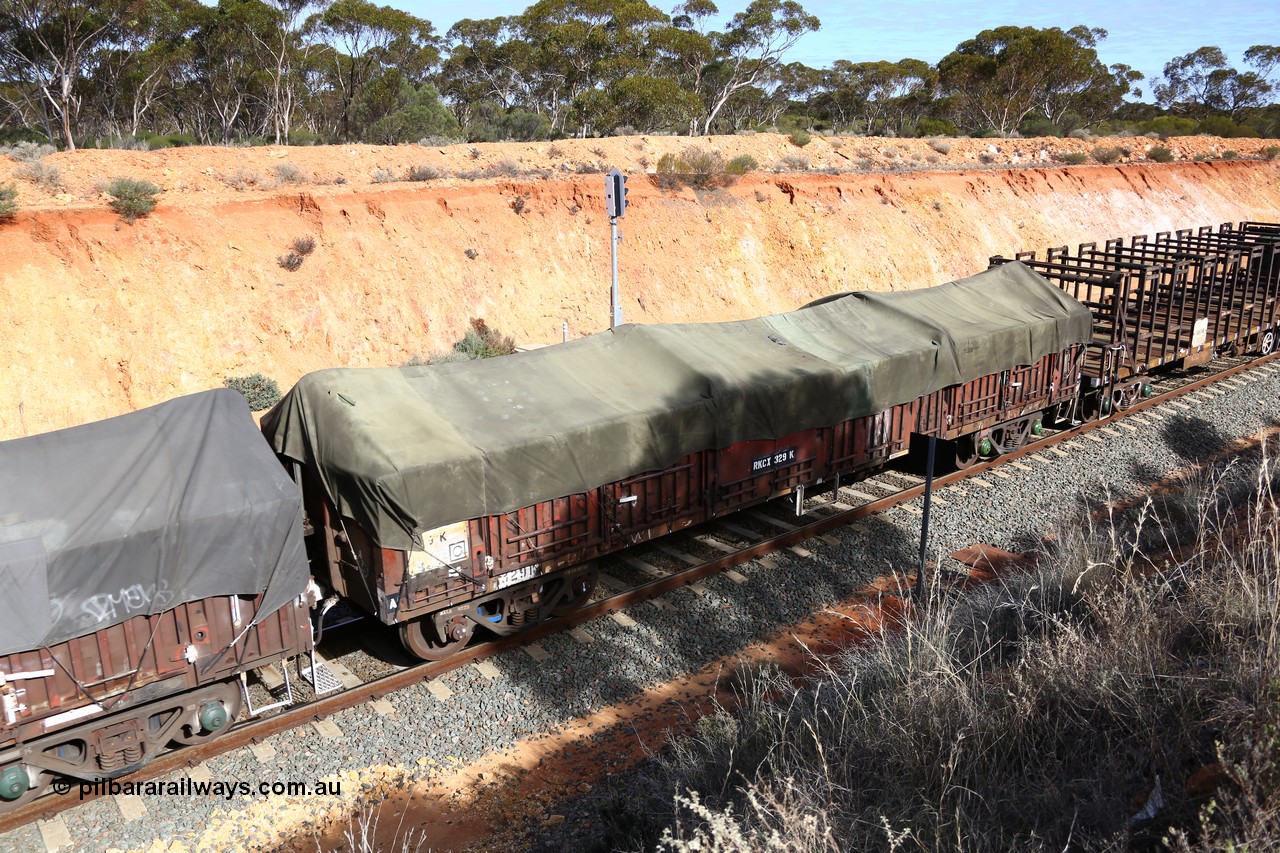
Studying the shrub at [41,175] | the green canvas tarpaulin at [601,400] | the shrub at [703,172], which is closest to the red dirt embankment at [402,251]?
the shrub at [41,175]

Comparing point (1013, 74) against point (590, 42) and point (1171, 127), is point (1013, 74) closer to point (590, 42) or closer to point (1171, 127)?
point (1171, 127)

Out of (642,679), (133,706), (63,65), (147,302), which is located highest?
(63,65)

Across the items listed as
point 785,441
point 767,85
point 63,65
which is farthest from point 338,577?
point 767,85

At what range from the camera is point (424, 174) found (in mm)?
28688

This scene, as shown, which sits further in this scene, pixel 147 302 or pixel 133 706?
pixel 147 302

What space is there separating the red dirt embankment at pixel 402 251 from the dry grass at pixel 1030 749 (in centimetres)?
1728

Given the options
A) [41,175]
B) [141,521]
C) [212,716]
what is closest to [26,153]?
[41,175]

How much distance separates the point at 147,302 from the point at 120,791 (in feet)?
51.4

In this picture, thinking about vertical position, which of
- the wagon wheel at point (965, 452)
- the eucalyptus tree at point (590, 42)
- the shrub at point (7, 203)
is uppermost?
the eucalyptus tree at point (590, 42)

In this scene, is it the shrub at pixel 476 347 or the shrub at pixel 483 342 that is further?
the shrub at pixel 483 342

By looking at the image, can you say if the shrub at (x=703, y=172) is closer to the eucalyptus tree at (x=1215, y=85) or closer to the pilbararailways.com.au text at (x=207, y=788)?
the pilbararailways.com.au text at (x=207, y=788)

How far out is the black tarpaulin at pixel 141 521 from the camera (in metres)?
7.45

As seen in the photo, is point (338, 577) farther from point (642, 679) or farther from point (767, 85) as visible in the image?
point (767, 85)

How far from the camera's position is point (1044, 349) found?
16.5m
